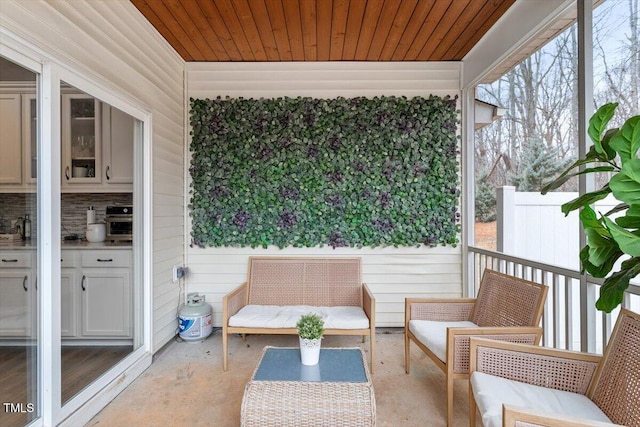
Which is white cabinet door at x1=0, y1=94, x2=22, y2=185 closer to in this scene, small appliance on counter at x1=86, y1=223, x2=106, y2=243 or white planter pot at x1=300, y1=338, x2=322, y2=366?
small appliance on counter at x1=86, y1=223, x2=106, y2=243

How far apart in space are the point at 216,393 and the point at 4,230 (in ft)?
5.81

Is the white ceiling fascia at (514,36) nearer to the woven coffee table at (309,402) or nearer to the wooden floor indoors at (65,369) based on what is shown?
the woven coffee table at (309,402)

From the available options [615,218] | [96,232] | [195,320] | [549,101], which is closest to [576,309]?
[615,218]

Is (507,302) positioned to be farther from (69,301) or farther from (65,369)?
(69,301)

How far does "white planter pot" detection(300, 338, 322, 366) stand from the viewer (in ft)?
6.90

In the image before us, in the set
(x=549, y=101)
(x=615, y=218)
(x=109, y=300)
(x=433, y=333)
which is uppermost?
(x=549, y=101)

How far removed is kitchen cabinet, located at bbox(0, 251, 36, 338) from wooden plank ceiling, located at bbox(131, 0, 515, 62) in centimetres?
216

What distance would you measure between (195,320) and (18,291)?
66.4 inches

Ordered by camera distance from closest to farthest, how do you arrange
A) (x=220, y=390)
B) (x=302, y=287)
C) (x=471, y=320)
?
(x=220, y=390) < (x=471, y=320) < (x=302, y=287)

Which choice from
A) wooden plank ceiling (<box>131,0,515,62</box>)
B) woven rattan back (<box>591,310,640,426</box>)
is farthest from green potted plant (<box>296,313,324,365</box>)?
wooden plank ceiling (<box>131,0,515,62</box>)

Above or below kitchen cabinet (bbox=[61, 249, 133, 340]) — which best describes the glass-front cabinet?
above

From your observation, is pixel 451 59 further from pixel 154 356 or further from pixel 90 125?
pixel 154 356

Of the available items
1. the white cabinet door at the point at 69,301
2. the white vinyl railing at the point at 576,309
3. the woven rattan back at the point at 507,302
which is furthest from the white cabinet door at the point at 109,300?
the white vinyl railing at the point at 576,309

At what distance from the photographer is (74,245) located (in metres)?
2.71
